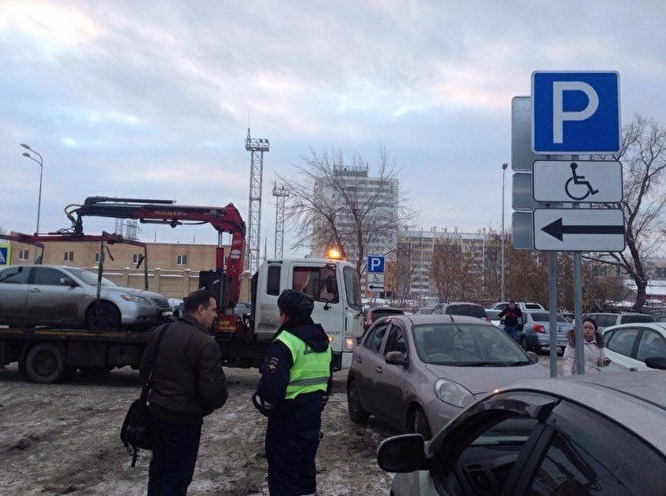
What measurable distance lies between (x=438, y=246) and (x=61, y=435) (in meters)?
57.0

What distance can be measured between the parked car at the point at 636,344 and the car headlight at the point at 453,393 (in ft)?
10.2

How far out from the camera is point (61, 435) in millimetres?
8250

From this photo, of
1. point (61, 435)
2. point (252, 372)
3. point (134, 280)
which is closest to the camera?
point (61, 435)

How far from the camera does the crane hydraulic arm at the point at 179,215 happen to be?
13555mm

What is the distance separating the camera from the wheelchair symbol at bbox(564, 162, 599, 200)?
204 inches

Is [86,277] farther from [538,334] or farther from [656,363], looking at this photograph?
[538,334]

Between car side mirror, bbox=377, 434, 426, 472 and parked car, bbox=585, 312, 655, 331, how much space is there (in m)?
17.2

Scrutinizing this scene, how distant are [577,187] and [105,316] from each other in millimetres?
10812

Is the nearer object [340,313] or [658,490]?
[658,490]

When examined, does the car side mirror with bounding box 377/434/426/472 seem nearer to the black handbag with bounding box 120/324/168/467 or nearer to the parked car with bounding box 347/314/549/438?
the black handbag with bounding box 120/324/168/467

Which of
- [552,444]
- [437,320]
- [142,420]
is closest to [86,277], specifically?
[437,320]

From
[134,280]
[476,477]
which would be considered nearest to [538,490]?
[476,477]

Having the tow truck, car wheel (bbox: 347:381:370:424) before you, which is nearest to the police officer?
car wheel (bbox: 347:381:370:424)

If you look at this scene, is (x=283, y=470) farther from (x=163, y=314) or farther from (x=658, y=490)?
(x=163, y=314)
